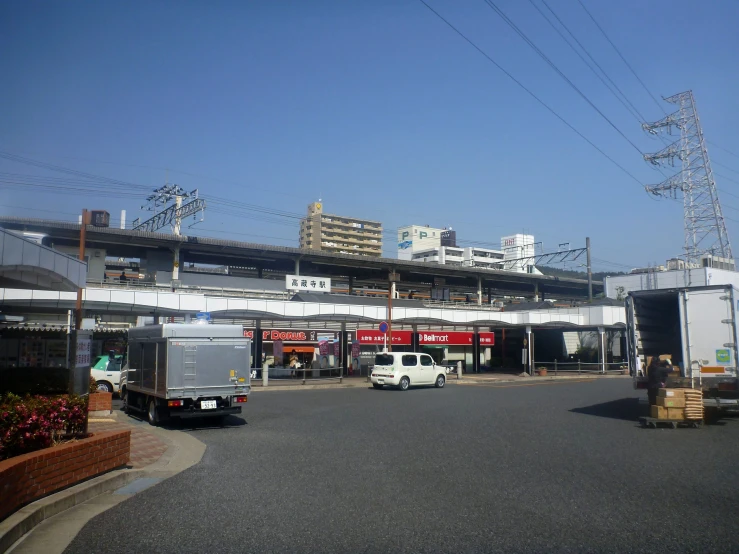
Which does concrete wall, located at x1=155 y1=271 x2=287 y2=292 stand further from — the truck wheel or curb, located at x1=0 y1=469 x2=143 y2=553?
curb, located at x1=0 y1=469 x2=143 y2=553

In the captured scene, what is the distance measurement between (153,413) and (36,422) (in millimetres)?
8387

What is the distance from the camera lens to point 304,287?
43.4 metres

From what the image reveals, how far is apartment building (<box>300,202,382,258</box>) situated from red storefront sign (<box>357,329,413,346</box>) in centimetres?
8875

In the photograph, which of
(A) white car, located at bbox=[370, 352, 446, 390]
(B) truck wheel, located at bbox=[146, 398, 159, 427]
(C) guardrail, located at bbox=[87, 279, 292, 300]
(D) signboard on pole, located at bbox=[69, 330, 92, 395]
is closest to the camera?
(D) signboard on pole, located at bbox=[69, 330, 92, 395]

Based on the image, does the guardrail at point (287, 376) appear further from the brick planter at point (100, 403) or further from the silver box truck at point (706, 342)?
the silver box truck at point (706, 342)

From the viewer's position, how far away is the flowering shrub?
693 centimetres

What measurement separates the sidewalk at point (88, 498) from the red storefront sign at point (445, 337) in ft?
96.0

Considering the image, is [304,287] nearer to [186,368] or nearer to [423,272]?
[423,272]

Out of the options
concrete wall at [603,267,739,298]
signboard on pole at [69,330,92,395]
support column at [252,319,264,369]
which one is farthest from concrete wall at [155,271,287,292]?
signboard on pole at [69,330,92,395]

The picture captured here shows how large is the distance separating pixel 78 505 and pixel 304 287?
36230 millimetres

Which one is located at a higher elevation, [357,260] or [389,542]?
[357,260]

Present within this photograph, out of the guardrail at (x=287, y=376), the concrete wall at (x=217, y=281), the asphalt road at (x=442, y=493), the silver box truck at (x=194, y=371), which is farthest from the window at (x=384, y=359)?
the concrete wall at (x=217, y=281)

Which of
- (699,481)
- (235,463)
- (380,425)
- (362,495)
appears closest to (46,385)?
(235,463)

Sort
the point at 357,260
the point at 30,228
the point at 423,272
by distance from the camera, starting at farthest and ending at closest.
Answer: the point at 423,272
the point at 357,260
the point at 30,228
